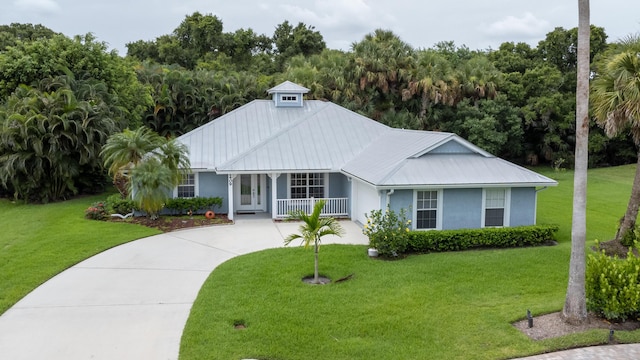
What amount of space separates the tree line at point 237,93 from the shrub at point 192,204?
543 cm

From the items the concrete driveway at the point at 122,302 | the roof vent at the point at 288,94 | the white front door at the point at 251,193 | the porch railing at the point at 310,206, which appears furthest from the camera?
the roof vent at the point at 288,94

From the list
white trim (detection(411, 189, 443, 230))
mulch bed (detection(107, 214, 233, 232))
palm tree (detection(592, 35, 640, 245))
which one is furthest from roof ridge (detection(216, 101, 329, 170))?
palm tree (detection(592, 35, 640, 245))

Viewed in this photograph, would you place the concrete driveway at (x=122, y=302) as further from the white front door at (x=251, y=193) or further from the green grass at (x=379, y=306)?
the white front door at (x=251, y=193)

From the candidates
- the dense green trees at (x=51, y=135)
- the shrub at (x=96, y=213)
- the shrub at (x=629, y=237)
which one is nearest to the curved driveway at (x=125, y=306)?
the shrub at (x=96, y=213)

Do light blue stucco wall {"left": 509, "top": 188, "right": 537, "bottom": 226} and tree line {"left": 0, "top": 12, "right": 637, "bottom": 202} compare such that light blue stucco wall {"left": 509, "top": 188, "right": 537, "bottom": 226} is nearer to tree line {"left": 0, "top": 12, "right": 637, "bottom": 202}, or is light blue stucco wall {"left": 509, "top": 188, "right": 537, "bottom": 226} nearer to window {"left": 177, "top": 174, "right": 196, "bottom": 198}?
tree line {"left": 0, "top": 12, "right": 637, "bottom": 202}

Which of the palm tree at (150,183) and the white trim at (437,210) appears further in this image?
the palm tree at (150,183)

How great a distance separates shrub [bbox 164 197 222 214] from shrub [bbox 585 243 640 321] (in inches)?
544

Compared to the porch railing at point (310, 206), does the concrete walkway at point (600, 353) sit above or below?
below

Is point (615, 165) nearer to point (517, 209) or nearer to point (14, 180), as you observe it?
point (517, 209)

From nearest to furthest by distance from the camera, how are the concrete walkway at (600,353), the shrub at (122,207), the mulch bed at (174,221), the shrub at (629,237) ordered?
1. the concrete walkway at (600,353)
2. the shrub at (629,237)
3. the mulch bed at (174,221)
4. the shrub at (122,207)

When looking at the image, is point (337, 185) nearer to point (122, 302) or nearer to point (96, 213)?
point (96, 213)

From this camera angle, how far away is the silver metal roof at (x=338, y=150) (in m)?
16.4

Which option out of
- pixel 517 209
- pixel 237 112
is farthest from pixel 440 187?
pixel 237 112

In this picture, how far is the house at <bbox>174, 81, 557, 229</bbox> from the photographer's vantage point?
1625 cm
